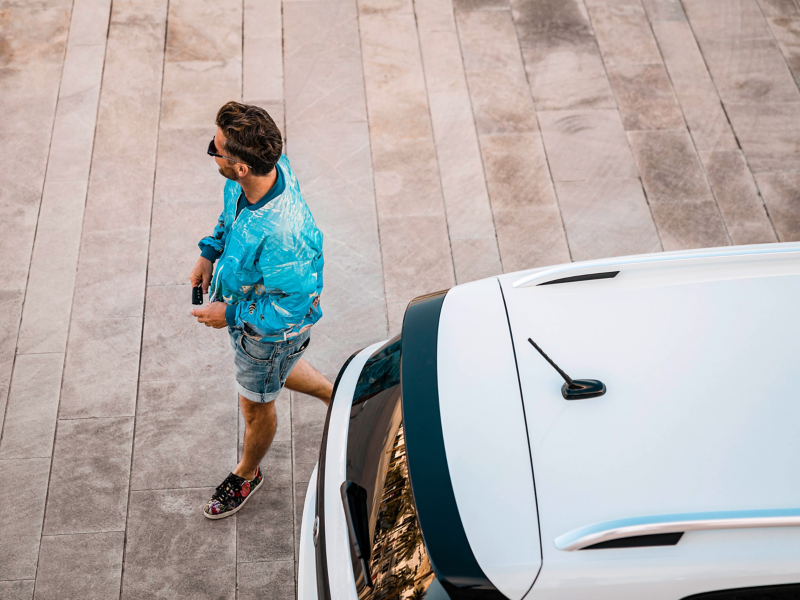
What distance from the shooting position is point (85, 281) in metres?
4.58

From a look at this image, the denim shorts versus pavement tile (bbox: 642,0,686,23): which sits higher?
pavement tile (bbox: 642,0,686,23)

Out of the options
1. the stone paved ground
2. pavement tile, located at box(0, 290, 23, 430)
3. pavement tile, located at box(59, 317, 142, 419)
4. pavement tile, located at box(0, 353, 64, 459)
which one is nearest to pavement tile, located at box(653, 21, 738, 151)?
the stone paved ground

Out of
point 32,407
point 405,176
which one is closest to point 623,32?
point 405,176

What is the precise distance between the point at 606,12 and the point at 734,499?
5.64 metres

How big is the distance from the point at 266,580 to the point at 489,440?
Result: 6.27 feet

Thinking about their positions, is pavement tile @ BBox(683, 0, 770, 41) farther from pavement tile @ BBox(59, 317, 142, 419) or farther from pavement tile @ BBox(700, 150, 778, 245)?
pavement tile @ BBox(59, 317, 142, 419)

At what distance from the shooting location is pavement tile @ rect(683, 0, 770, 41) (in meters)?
6.24

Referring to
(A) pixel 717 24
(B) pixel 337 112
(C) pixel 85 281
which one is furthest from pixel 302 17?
(A) pixel 717 24

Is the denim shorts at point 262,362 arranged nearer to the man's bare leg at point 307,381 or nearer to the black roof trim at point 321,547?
the man's bare leg at point 307,381

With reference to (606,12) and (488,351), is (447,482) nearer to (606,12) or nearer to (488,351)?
(488,351)

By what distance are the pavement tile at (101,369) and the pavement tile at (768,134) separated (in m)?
4.80

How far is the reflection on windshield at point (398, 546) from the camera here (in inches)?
80.6

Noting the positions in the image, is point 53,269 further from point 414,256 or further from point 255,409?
point 414,256

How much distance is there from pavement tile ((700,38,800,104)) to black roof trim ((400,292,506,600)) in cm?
462
